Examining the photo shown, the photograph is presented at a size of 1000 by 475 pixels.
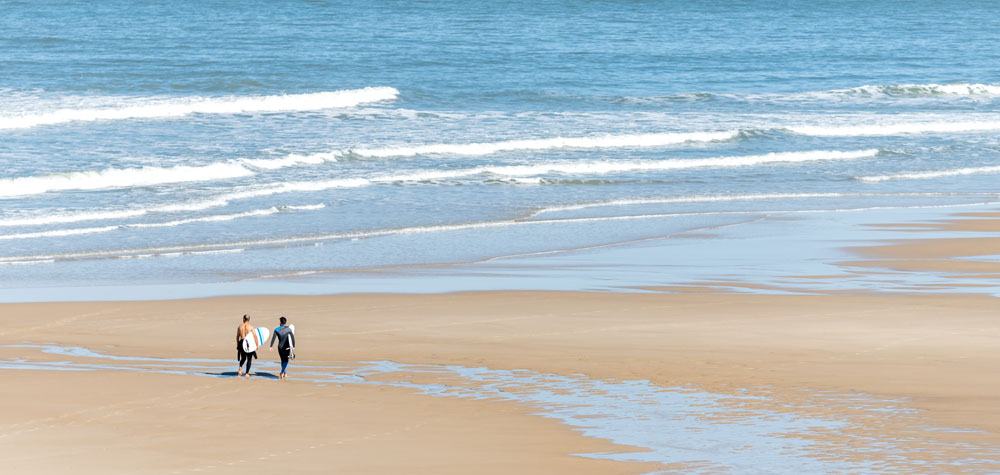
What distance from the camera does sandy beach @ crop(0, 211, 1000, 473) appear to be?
930 cm

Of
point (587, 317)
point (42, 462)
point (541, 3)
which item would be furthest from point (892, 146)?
point (541, 3)

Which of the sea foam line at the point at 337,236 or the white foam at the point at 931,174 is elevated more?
the white foam at the point at 931,174

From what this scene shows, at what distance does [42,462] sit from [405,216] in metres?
13.1

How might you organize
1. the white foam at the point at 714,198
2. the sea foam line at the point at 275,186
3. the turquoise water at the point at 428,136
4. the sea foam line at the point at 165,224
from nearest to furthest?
the sea foam line at the point at 165,224, the turquoise water at the point at 428,136, the white foam at the point at 714,198, the sea foam line at the point at 275,186

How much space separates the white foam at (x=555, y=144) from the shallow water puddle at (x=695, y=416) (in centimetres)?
1722

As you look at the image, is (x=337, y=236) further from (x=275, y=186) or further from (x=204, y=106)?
(x=204, y=106)

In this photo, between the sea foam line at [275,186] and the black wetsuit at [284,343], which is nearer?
the black wetsuit at [284,343]

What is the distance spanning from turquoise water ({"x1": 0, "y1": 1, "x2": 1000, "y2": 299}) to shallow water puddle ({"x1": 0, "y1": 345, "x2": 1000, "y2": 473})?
4.18m

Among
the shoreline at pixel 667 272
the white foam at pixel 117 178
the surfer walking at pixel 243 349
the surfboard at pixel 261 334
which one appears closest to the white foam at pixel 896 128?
the shoreline at pixel 667 272

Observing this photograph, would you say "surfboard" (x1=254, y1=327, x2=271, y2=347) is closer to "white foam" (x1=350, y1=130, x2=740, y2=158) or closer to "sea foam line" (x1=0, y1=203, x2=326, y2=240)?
"sea foam line" (x1=0, y1=203, x2=326, y2=240)

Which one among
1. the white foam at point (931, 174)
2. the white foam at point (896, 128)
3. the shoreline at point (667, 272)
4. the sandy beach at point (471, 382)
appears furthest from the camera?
the white foam at point (896, 128)

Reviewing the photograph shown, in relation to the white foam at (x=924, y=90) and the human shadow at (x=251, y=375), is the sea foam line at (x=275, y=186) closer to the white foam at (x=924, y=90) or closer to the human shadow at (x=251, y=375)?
the human shadow at (x=251, y=375)

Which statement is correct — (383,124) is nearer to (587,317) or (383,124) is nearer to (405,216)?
(405,216)

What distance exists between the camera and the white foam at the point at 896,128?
35.5m
